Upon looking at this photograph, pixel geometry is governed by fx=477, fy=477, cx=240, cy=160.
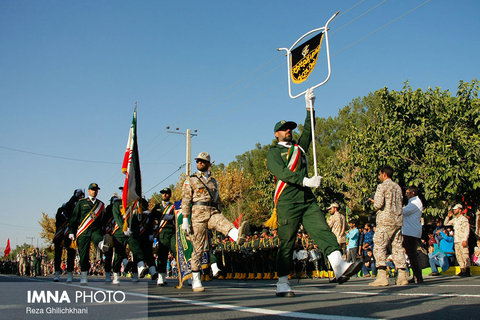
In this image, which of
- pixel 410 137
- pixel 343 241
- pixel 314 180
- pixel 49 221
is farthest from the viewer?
pixel 49 221

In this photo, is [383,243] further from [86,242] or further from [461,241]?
[86,242]

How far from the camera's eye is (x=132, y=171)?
10.4 meters

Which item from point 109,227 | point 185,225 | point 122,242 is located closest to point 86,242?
point 122,242

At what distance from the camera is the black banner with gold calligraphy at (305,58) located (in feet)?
29.7

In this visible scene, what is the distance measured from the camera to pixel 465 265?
36.7 ft

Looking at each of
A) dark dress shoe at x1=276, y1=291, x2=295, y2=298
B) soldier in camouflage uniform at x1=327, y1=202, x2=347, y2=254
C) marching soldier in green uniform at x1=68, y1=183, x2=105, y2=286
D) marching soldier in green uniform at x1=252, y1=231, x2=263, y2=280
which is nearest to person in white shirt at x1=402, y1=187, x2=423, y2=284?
dark dress shoe at x1=276, y1=291, x2=295, y2=298

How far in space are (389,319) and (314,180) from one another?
2.18 meters

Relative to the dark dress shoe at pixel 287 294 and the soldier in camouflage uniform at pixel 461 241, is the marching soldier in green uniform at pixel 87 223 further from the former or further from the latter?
the soldier in camouflage uniform at pixel 461 241

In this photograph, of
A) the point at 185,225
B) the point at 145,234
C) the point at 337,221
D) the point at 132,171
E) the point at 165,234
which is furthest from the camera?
the point at 337,221

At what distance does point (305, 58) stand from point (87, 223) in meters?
6.21

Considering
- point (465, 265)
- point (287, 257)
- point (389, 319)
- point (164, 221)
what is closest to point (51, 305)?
point (287, 257)

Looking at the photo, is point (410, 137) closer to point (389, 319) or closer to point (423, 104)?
point (423, 104)

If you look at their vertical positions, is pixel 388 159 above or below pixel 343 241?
above

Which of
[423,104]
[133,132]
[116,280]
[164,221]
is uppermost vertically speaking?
[423,104]
